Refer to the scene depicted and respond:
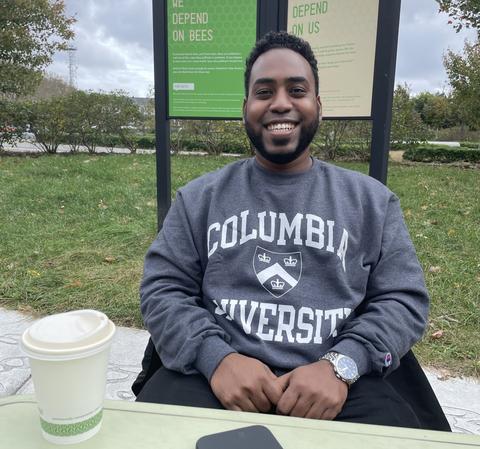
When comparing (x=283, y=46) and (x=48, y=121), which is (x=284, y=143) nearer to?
(x=283, y=46)

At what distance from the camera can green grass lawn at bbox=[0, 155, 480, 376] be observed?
3139 mm

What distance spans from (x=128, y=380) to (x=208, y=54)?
5.86ft

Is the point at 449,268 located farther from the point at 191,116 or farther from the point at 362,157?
the point at 362,157

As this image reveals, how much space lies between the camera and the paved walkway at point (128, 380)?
2.23 m

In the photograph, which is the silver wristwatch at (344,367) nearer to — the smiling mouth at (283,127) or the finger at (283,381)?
the finger at (283,381)

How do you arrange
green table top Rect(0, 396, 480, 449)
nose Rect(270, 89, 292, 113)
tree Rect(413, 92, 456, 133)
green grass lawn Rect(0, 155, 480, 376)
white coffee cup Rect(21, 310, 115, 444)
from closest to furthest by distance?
white coffee cup Rect(21, 310, 115, 444)
green table top Rect(0, 396, 480, 449)
nose Rect(270, 89, 292, 113)
green grass lawn Rect(0, 155, 480, 376)
tree Rect(413, 92, 456, 133)

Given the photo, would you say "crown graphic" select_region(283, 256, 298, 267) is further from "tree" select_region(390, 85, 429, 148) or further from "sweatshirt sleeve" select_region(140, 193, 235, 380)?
"tree" select_region(390, 85, 429, 148)

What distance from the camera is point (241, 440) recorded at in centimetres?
86

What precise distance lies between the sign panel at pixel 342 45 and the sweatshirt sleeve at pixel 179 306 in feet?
3.92

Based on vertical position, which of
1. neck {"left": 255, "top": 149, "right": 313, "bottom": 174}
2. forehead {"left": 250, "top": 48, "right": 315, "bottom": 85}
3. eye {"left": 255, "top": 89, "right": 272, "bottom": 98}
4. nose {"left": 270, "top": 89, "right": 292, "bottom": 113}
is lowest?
neck {"left": 255, "top": 149, "right": 313, "bottom": 174}

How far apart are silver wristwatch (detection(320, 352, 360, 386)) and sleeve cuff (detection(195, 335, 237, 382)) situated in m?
0.28

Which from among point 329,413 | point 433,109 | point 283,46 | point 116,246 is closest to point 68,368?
point 329,413

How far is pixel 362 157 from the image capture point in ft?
37.5

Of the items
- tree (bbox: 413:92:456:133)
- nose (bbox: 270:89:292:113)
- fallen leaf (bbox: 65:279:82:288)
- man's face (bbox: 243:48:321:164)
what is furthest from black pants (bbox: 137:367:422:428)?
tree (bbox: 413:92:456:133)
